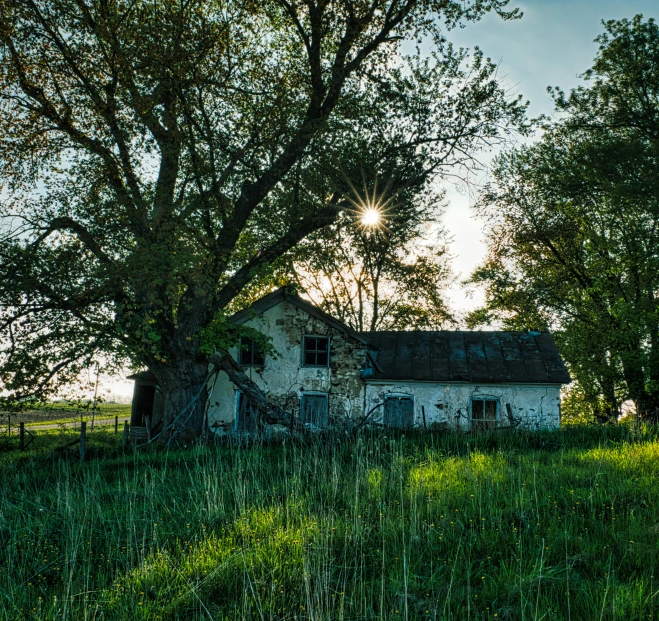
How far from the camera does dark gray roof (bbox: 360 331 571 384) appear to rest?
782 inches

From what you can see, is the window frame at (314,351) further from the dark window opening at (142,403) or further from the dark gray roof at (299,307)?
the dark window opening at (142,403)

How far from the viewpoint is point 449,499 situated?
651 cm

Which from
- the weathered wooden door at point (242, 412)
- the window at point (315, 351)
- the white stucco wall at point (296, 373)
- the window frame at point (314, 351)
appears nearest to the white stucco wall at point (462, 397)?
the white stucco wall at point (296, 373)

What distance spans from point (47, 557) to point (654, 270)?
24981mm

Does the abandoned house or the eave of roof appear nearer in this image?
the abandoned house

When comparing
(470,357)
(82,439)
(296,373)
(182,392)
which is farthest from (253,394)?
(470,357)

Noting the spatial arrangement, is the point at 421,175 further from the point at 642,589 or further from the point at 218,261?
the point at 642,589

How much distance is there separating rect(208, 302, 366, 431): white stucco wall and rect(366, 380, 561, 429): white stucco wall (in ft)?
2.73

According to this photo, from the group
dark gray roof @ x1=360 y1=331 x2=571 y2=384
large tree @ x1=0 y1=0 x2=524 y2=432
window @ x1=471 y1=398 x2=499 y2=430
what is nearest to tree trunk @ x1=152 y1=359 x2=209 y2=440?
large tree @ x1=0 y1=0 x2=524 y2=432

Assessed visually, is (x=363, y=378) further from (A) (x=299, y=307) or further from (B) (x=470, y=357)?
(B) (x=470, y=357)

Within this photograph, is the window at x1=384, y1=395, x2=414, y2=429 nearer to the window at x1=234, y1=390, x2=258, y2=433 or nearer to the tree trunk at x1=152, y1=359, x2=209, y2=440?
the window at x1=234, y1=390, x2=258, y2=433

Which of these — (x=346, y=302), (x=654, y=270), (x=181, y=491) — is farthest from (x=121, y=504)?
(x=346, y=302)

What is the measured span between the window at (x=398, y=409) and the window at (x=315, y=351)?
2682 millimetres

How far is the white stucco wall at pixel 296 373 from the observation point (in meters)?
20.1
